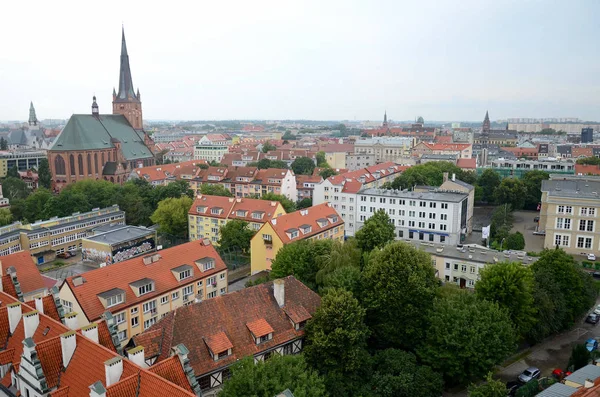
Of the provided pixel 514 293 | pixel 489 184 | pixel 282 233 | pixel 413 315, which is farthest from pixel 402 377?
pixel 489 184

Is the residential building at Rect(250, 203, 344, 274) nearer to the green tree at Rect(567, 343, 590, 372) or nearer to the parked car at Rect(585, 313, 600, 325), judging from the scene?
the parked car at Rect(585, 313, 600, 325)

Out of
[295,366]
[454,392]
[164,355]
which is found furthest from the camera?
[454,392]

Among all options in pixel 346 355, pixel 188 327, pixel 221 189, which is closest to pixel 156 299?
pixel 188 327

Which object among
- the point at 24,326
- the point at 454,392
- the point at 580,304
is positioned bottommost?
the point at 454,392

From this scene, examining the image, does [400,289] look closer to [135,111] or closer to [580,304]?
[580,304]

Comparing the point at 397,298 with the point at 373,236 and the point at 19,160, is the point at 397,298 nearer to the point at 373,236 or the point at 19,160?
the point at 373,236

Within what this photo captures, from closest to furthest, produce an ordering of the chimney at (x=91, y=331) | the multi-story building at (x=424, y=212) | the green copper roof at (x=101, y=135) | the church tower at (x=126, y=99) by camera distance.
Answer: the chimney at (x=91, y=331) < the multi-story building at (x=424, y=212) < the green copper roof at (x=101, y=135) < the church tower at (x=126, y=99)

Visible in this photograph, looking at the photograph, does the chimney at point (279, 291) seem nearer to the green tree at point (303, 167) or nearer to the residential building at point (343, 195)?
the residential building at point (343, 195)

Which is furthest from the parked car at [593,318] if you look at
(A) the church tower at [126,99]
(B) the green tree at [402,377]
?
(A) the church tower at [126,99]
